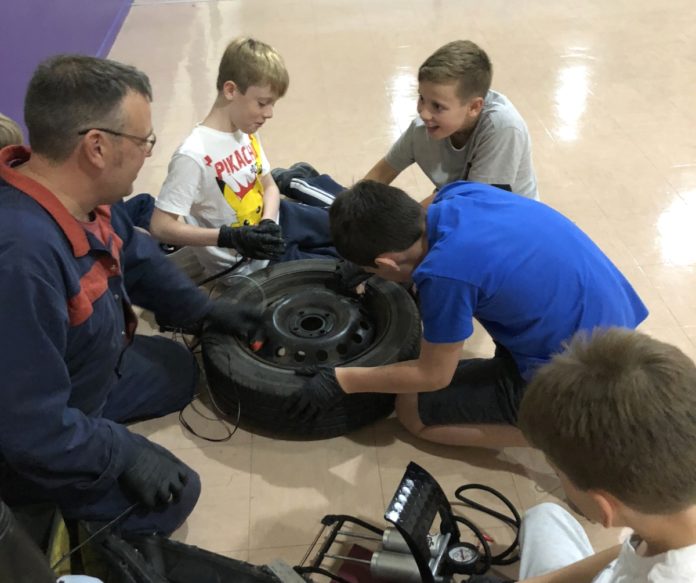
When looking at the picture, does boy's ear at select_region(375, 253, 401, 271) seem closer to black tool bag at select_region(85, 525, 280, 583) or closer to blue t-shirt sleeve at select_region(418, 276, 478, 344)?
blue t-shirt sleeve at select_region(418, 276, 478, 344)

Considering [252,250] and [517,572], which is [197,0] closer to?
[252,250]

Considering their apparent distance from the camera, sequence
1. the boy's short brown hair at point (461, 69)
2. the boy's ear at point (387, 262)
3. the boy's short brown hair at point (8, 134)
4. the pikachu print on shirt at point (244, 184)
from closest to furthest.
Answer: the boy's ear at point (387, 262)
the boy's short brown hair at point (8, 134)
the boy's short brown hair at point (461, 69)
the pikachu print on shirt at point (244, 184)

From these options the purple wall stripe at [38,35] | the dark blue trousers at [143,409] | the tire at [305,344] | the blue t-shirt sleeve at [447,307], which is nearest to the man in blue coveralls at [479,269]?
the blue t-shirt sleeve at [447,307]

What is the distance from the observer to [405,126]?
3.90 m

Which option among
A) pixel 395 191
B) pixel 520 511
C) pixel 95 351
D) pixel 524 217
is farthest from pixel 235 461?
pixel 524 217

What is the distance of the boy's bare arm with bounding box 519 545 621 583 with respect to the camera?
1.31 m

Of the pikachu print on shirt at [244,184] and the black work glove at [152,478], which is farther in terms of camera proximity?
the pikachu print on shirt at [244,184]

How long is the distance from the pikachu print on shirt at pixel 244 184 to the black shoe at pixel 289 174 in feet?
1.39

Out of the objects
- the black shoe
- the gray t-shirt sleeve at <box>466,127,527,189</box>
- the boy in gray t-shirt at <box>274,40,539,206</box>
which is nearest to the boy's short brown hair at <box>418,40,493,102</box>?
the boy in gray t-shirt at <box>274,40,539,206</box>

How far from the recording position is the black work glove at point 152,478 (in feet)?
5.92

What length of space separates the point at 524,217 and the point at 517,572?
0.96 m

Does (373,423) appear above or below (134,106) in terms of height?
below

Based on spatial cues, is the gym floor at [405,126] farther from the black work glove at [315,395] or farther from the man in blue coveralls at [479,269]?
the man in blue coveralls at [479,269]

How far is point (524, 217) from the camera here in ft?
5.78
